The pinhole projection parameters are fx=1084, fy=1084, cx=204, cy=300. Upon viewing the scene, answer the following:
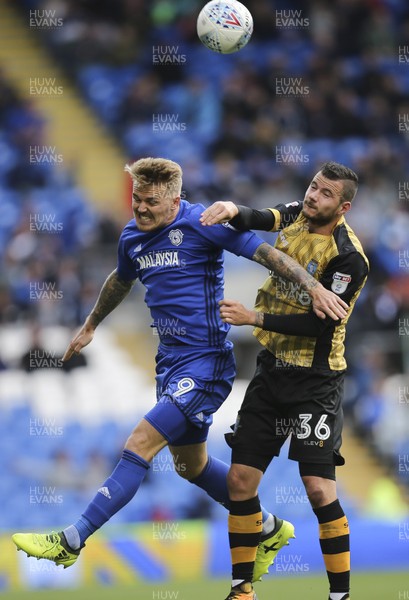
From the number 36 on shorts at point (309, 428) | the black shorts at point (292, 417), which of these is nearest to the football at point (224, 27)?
the black shorts at point (292, 417)

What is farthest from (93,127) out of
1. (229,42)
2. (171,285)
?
(171,285)

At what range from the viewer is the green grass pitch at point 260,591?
742 cm

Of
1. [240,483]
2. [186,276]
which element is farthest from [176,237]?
[240,483]

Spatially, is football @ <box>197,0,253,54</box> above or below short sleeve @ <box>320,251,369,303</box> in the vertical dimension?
above

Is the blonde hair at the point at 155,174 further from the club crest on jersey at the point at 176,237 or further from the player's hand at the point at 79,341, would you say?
the player's hand at the point at 79,341

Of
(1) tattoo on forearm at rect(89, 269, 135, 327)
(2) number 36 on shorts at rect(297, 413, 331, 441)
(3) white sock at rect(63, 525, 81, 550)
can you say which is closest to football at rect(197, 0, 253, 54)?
(1) tattoo on forearm at rect(89, 269, 135, 327)

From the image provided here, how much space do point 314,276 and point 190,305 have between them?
2.42 feet

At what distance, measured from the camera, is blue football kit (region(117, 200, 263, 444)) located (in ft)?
20.2

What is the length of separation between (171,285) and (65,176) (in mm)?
8027

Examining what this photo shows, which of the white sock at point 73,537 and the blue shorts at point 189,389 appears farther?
the blue shorts at point 189,389

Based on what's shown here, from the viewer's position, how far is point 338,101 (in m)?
15.0

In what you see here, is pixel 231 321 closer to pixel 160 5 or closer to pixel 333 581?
pixel 333 581

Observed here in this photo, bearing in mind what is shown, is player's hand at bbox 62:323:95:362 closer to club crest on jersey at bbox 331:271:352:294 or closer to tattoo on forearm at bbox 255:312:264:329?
tattoo on forearm at bbox 255:312:264:329

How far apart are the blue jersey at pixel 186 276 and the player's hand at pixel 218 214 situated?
19 cm
